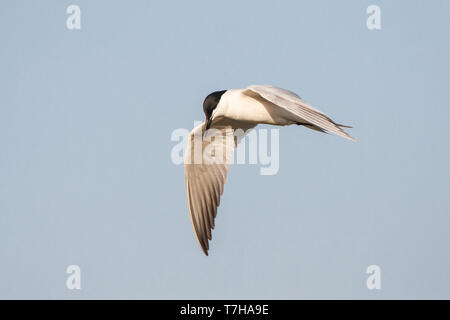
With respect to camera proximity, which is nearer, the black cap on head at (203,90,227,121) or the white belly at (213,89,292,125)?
the white belly at (213,89,292,125)

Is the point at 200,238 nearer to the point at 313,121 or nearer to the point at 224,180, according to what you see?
the point at 224,180

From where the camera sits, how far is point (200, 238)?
898 centimetres

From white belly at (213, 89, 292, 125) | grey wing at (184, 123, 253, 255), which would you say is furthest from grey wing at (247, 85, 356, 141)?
grey wing at (184, 123, 253, 255)

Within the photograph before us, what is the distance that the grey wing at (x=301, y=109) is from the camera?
6.56 m

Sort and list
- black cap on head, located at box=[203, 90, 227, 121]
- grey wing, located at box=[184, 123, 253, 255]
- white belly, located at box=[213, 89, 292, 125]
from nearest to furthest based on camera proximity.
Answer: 1. white belly, located at box=[213, 89, 292, 125]
2. black cap on head, located at box=[203, 90, 227, 121]
3. grey wing, located at box=[184, 123, 253, 255]

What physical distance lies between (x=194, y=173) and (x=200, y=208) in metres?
0.49

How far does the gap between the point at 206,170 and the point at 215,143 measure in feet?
1.26

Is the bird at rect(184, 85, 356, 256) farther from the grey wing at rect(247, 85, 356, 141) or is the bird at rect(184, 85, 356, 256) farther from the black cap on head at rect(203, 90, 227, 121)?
the grey wing at rect(247, 85, 356, 141)

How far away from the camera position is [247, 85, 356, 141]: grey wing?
21.5 feet

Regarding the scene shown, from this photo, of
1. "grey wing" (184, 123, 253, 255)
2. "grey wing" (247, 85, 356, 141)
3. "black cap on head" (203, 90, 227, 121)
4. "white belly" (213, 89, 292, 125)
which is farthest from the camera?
"grey wing" (184, 123, 253, 255)

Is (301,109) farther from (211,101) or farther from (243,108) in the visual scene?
(211,101)

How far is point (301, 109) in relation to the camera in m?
7.05

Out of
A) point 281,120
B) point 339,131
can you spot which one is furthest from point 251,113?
point 339,131

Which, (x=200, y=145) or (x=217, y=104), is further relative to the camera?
(x=200, y=145)
